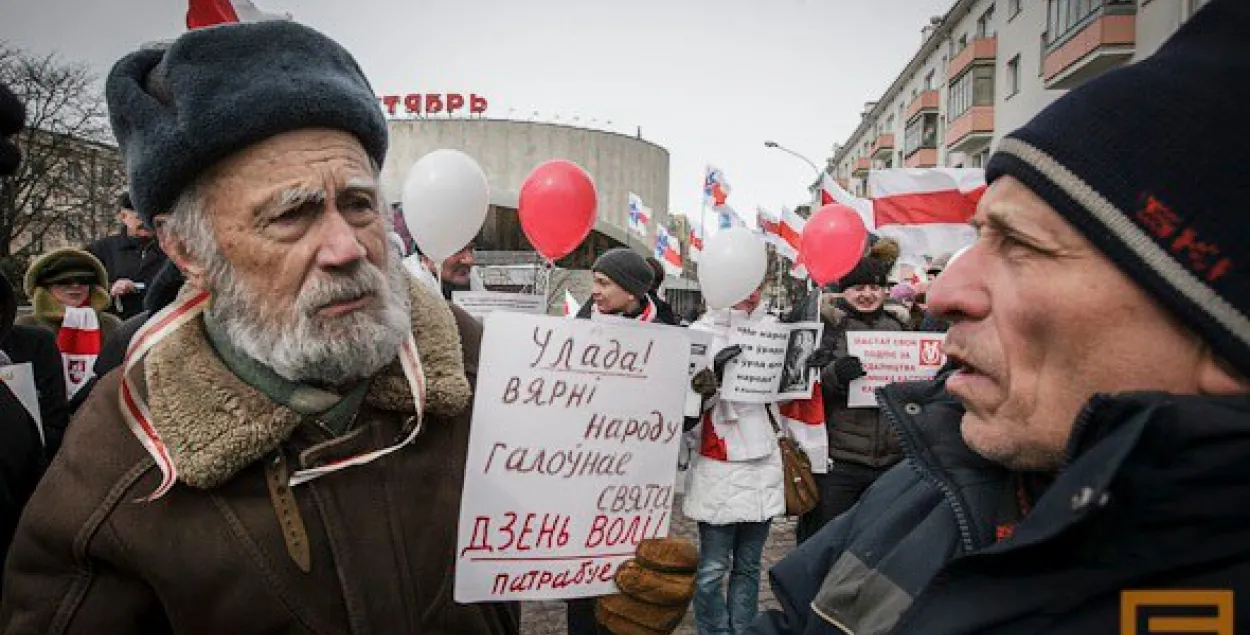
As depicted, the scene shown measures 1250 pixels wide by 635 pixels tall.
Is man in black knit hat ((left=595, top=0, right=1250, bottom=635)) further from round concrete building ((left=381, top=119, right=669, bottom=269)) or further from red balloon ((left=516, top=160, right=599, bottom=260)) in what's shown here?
round concrete building ((left=381, top=119, right=669, bottom=269))

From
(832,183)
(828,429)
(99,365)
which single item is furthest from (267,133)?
(832,183)

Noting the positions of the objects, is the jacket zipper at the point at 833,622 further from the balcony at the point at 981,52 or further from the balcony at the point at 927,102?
the balcony at the point at 927,102

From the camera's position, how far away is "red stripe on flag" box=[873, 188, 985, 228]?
646cm

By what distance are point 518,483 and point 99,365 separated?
2356mm

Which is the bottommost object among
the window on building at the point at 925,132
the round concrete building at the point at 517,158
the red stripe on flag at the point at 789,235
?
the red stripe on flag at the point at 789,235

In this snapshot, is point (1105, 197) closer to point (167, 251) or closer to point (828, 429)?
point (167, 251)

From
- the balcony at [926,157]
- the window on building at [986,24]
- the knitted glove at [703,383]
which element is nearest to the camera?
the knitted glove at [703,383]

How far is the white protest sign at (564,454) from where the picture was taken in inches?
70.1

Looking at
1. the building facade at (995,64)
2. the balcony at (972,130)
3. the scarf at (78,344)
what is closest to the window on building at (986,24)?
the building facade at (995,64)

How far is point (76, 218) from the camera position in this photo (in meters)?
25.0

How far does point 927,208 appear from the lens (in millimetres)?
6527

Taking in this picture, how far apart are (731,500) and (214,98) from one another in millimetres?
3315

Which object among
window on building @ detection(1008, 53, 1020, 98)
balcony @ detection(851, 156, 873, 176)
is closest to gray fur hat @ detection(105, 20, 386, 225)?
window on building @ detection(1008, 53, 1020, 98)
